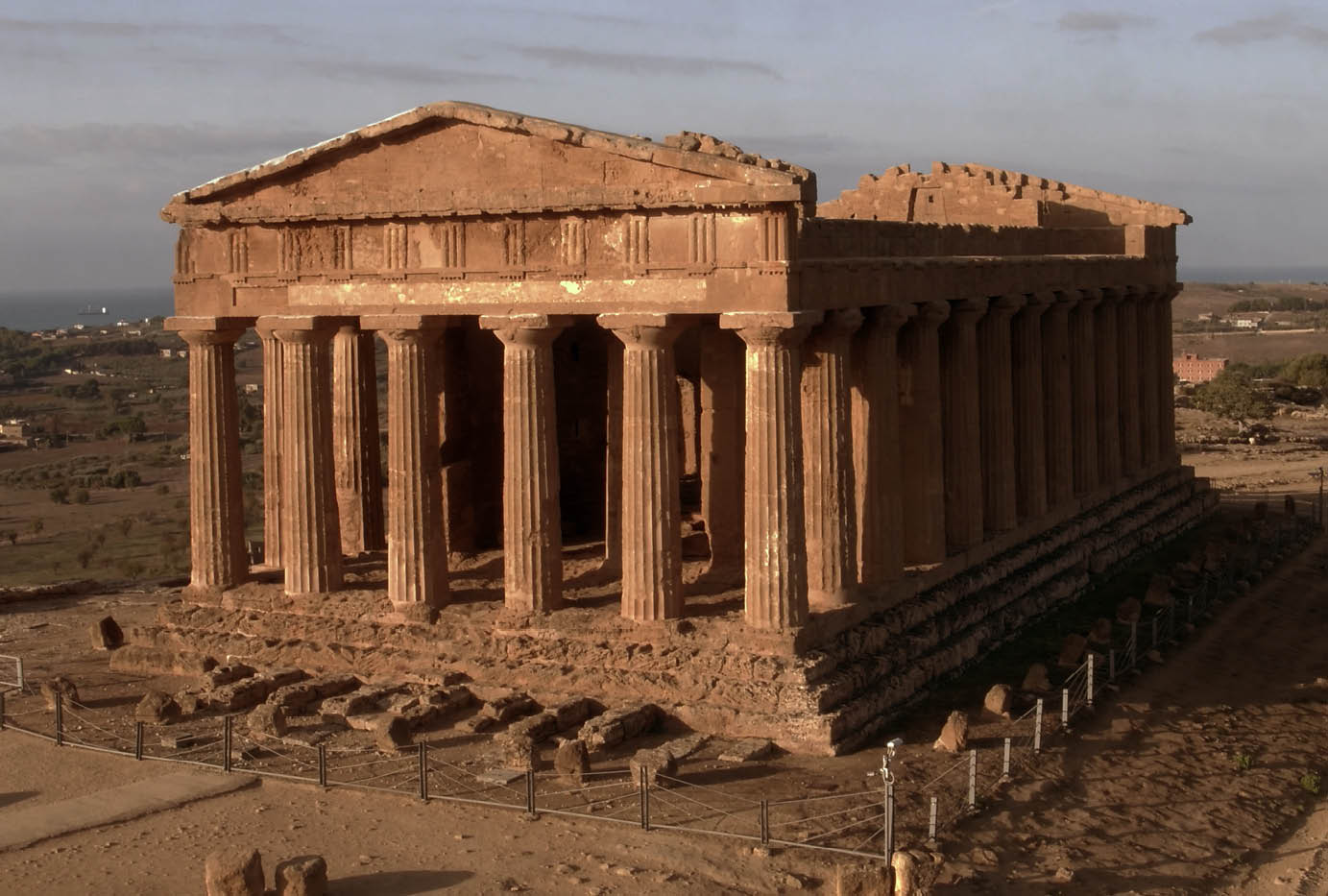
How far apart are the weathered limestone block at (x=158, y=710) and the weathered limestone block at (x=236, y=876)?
7.00m

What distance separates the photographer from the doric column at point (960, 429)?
90.5 ft

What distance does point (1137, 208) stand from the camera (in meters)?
39.2

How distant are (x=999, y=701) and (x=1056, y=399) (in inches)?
467

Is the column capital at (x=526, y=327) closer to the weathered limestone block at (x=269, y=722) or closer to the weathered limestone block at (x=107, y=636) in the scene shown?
the weathered limestone block at (x=269, y=722)

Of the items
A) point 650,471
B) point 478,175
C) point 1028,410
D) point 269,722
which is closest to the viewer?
point 269,722

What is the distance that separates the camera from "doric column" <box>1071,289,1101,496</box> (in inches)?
1339

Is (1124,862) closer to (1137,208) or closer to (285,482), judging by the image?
(285,482)

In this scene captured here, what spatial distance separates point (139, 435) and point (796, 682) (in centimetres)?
5917

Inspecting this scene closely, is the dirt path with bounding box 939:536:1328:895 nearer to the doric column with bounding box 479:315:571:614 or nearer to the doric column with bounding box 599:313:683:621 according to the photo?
the doric column with bounding box 599:313:683:621

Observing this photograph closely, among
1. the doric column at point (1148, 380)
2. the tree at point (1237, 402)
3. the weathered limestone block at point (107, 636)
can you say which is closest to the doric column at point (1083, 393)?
the doric column at point (1148, 380)

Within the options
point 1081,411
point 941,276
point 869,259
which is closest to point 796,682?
point 869,259

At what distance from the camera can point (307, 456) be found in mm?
24859

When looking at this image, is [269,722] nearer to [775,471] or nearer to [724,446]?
[775,471]

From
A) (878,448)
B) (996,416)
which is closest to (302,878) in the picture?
(878,448)
